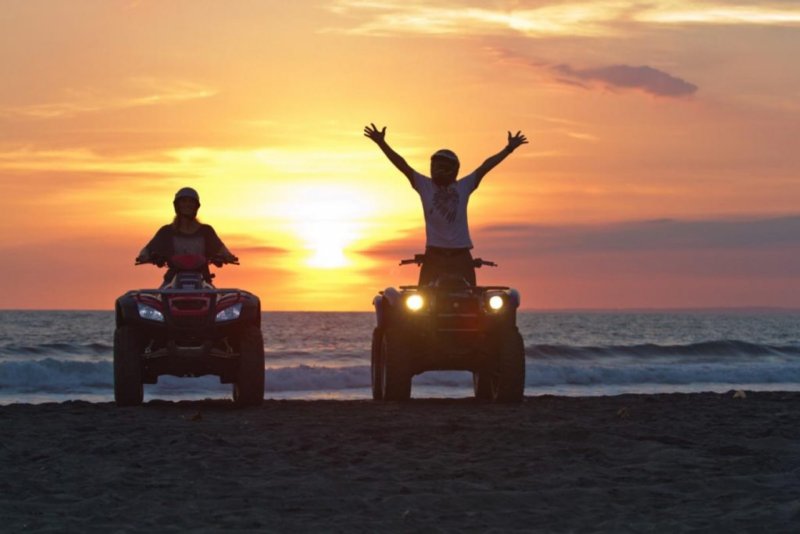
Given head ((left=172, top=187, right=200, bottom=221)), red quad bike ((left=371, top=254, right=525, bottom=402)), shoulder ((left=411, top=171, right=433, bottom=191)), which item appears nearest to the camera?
red quad bike ((left=371, top=254, right=525, bottom=402))

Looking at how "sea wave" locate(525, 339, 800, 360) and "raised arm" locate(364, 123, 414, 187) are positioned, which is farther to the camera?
"sea wave" locate(525, 339, 800, 360)

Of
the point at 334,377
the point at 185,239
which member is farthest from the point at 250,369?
the point at 334,377

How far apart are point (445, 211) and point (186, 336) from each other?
3.34m

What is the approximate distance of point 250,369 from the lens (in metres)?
13.6

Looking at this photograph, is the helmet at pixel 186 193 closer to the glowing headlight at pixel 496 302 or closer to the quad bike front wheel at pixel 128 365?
the quad bike front wheel at pixel 128 365

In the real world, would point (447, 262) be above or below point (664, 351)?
above

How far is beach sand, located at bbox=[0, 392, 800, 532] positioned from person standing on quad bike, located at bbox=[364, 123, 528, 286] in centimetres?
199

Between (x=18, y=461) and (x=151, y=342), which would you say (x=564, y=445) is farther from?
(x=151, y=342)

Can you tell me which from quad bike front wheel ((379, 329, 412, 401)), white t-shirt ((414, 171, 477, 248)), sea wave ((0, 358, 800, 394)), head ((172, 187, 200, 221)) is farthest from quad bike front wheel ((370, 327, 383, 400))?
sea wave ((0, 358, 800, 394))

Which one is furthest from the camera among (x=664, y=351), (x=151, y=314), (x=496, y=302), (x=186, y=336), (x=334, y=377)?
(x=664, y=351)

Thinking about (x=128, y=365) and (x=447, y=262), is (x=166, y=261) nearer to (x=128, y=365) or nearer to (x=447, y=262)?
(x=128, y=365)

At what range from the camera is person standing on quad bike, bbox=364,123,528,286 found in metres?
13.6

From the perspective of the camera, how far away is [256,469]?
8445 millimetres

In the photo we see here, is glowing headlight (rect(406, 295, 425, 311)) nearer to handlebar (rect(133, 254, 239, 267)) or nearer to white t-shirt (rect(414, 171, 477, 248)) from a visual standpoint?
white t-shirt (rect(414, 171, 477, 248))
